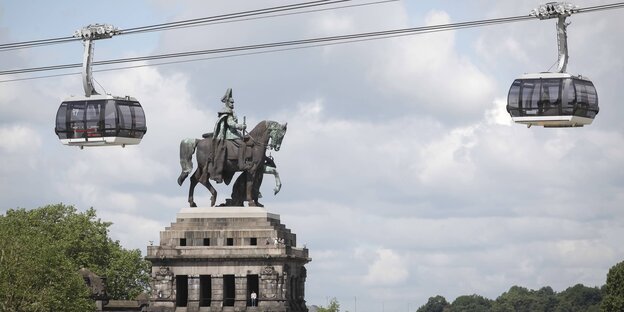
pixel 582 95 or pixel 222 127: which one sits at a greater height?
pixel 222 127

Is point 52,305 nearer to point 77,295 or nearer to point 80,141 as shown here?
point 77,295

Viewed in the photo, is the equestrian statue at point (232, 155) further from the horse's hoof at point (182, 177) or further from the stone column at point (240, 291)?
the stone column at point (240, 291)

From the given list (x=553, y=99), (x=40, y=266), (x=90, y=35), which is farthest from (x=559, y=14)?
(x=40, y=266)

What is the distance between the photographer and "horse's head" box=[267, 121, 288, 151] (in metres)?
144

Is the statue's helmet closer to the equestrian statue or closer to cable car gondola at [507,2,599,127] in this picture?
the equestrian statue

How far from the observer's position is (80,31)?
301 feet

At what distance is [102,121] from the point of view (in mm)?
98062

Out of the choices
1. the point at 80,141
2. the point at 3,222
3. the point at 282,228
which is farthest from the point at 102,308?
the point at 80,141

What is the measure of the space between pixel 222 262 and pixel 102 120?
4326 cm

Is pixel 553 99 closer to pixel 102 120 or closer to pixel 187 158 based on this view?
pixel 102 120

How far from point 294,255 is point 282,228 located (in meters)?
2.56

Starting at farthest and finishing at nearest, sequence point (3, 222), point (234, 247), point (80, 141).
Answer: point (3, 222), point (234, 247), point (80, 141)

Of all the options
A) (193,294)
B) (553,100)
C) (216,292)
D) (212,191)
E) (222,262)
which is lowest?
(193,294)

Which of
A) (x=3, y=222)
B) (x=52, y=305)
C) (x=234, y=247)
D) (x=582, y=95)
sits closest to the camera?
(x=582, y=95)
